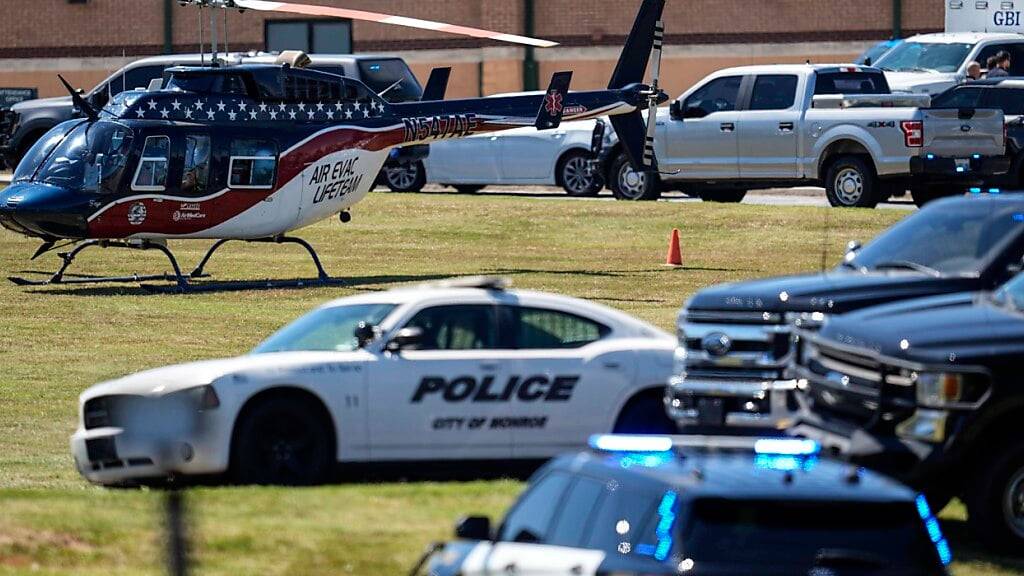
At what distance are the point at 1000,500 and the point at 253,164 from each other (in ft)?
55.6

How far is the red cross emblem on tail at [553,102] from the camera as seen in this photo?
27.4 m

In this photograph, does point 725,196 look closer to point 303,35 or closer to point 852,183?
point 852,183

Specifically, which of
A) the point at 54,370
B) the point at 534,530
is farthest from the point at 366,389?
the point at 54,370

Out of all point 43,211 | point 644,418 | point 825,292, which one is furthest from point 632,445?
point 43,211

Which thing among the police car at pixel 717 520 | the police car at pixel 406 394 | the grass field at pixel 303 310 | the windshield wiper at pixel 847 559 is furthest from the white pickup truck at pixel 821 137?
the windshield wiper at pixel 847 559

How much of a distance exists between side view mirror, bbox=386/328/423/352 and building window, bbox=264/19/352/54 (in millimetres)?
40672

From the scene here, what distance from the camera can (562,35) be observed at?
49969 mm

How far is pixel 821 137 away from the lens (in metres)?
28.4

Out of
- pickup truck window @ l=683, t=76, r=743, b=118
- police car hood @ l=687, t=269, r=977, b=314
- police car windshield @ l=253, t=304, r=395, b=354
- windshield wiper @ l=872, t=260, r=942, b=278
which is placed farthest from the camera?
pickup truck window @ l=683, t=76, r=743, b=118

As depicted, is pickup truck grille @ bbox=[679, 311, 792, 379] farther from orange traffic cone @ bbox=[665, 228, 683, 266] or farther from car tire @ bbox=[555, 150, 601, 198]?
car tire @ bbox=[555, 150, 601, 198]

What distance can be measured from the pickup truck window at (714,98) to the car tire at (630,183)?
1947 millimetres

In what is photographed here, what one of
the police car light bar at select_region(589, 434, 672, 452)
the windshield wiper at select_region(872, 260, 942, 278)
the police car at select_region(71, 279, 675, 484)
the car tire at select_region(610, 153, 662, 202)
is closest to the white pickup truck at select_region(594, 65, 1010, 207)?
the car tire at select_region(610, 153, 662, 202)

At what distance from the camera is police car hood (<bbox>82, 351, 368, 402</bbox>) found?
1205cm

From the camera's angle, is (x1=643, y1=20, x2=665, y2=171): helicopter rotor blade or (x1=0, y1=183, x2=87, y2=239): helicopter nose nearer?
(x1=0, y1=183, x2=87, y2=239): helicopter nose
